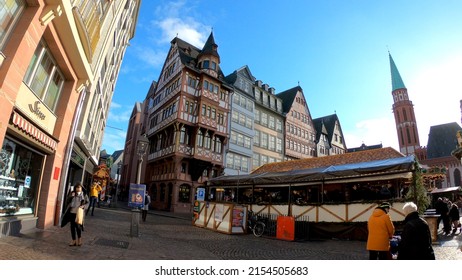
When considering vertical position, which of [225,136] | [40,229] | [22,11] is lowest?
[40,229]

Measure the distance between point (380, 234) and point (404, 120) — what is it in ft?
245

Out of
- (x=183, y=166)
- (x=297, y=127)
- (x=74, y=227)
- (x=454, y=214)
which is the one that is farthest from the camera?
(x=297, y=127)

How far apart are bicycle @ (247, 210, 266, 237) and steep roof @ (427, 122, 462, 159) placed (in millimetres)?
50101

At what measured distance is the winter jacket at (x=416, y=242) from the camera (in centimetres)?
379

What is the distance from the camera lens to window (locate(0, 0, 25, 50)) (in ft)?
18.5

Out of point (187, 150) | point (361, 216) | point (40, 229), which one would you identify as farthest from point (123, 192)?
point (361, 216)

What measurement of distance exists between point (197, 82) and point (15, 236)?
81.1ft

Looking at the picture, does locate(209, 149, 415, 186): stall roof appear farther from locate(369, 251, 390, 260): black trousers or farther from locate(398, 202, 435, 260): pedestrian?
locate(398, 202, 435, 260): pedestrian

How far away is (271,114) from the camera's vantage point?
1526 inches

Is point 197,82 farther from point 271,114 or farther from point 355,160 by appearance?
point 355,160

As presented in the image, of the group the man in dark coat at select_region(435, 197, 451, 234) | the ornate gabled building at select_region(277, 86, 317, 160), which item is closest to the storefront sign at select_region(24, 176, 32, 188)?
the man in dark coat at select_region(435, 197, 451, 234)

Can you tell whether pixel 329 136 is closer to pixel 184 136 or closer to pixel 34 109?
pixel 184 136

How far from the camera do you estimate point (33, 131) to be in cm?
700

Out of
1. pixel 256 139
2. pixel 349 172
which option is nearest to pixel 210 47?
pixel 256 139
